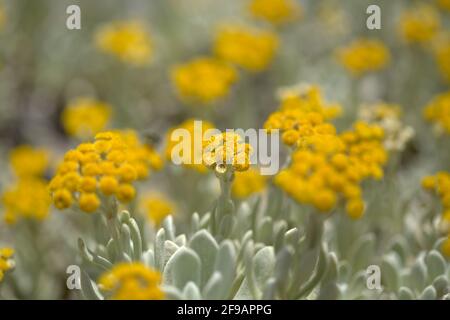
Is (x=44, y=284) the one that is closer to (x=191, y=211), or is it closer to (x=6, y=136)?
(x=191, y=211)

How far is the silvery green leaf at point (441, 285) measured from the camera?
7.18 feet

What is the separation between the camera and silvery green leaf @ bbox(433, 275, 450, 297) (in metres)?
2.19

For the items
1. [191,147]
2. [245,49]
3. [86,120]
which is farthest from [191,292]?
[245,49]

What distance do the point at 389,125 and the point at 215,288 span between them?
52.2 inches

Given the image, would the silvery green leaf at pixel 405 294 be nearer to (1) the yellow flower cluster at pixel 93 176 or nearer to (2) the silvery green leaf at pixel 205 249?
(2) the silvery green leaf at pixel 205 249

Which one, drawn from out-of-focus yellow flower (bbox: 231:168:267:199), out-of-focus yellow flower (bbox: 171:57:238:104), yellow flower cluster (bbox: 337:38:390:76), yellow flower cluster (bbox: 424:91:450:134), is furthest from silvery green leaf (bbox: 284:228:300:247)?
yellow flower cluster (bbox: 337:38:390:76)

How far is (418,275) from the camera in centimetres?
231

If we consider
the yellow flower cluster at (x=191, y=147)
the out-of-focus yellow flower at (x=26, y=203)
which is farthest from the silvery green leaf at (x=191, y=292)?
the out-of-focus yellow flower at (x=26, y=203)

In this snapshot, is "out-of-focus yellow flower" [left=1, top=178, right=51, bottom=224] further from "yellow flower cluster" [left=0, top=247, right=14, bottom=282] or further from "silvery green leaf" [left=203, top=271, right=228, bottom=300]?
"silvery green leaf" [left=203, top=271, right=228, bottom=300]

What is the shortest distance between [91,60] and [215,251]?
323 centimetres

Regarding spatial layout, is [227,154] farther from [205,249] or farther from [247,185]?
[247,185]

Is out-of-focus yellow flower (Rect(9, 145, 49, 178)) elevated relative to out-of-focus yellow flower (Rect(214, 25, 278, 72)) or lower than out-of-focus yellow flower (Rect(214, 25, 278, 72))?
lower

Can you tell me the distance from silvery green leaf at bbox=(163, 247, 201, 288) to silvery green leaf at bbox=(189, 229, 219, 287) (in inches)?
2.9

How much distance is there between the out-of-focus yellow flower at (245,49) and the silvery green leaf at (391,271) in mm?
1711
